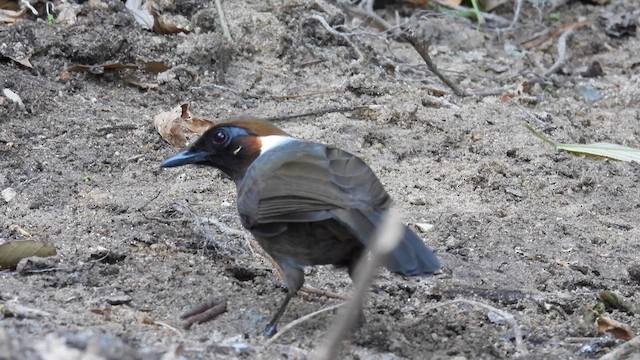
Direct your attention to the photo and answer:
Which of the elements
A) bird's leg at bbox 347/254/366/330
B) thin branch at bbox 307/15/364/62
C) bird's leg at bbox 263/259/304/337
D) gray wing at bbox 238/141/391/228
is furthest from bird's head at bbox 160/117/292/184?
thin branch at bbox 307/15/364/62

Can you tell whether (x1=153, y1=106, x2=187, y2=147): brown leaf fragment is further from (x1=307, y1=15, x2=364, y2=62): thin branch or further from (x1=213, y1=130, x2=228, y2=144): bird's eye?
(x1=307, y1=15, x2=364, y2=62): thin branch

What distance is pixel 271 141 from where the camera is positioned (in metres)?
4.58

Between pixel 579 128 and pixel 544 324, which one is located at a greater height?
pixel 544 324

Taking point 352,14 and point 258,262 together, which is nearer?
point 258,262

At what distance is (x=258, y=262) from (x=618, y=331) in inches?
63.1

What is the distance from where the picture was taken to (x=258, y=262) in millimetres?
4902

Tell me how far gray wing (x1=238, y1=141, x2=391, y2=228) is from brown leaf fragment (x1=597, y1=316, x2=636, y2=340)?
0.98 m

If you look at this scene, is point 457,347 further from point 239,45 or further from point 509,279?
point 239,45

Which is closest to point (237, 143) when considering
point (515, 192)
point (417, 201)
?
point (417, 201)

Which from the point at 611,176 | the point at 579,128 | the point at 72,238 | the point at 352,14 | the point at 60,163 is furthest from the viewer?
the point at 352,14

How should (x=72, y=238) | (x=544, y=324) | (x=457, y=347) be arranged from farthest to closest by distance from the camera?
1. (x=72, y=238)
2. (x=544, y=324)
3. (x=457, y=347)

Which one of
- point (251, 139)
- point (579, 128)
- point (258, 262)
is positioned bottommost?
point (579, 128)

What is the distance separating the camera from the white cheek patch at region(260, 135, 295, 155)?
4.53m

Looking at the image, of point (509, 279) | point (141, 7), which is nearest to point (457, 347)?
point (509, 279)
